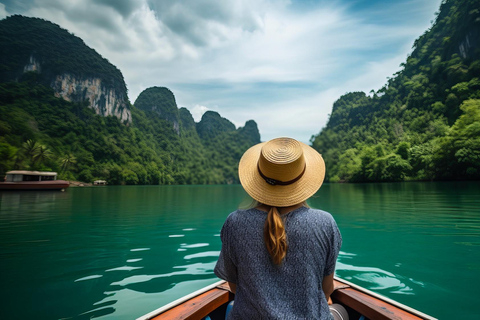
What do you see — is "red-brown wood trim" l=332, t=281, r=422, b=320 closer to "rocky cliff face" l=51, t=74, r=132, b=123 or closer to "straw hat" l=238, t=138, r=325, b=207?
"straw hat" l=238, t=138, r=325, b=207

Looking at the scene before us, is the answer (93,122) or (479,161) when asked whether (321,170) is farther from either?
(93,122)

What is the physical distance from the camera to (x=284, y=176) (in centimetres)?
117

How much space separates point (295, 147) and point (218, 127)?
167408 millimetres

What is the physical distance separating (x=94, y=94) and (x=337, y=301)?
103 metres

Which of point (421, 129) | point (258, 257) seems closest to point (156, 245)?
point (258, 257)

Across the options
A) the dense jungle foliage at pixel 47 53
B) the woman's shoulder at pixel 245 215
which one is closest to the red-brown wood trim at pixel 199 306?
the woman's shoulder at pixel 245 215

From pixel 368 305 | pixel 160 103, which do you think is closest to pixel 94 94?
pixel 160 103

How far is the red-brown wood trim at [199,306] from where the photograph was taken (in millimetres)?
1611

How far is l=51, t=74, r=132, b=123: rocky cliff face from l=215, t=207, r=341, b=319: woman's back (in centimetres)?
9633

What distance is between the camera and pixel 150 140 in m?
110

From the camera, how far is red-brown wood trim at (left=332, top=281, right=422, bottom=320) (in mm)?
1589

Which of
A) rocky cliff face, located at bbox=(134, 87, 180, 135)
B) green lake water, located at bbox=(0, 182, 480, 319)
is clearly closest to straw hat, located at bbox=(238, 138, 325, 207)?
green lake water, located at bbox=(0, 182, 480, 319)

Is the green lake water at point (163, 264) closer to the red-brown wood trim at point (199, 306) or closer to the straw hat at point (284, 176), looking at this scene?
the red-brown wood trim at point (199, 306)

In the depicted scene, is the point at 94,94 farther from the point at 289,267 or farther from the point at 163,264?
the point at 289,267
